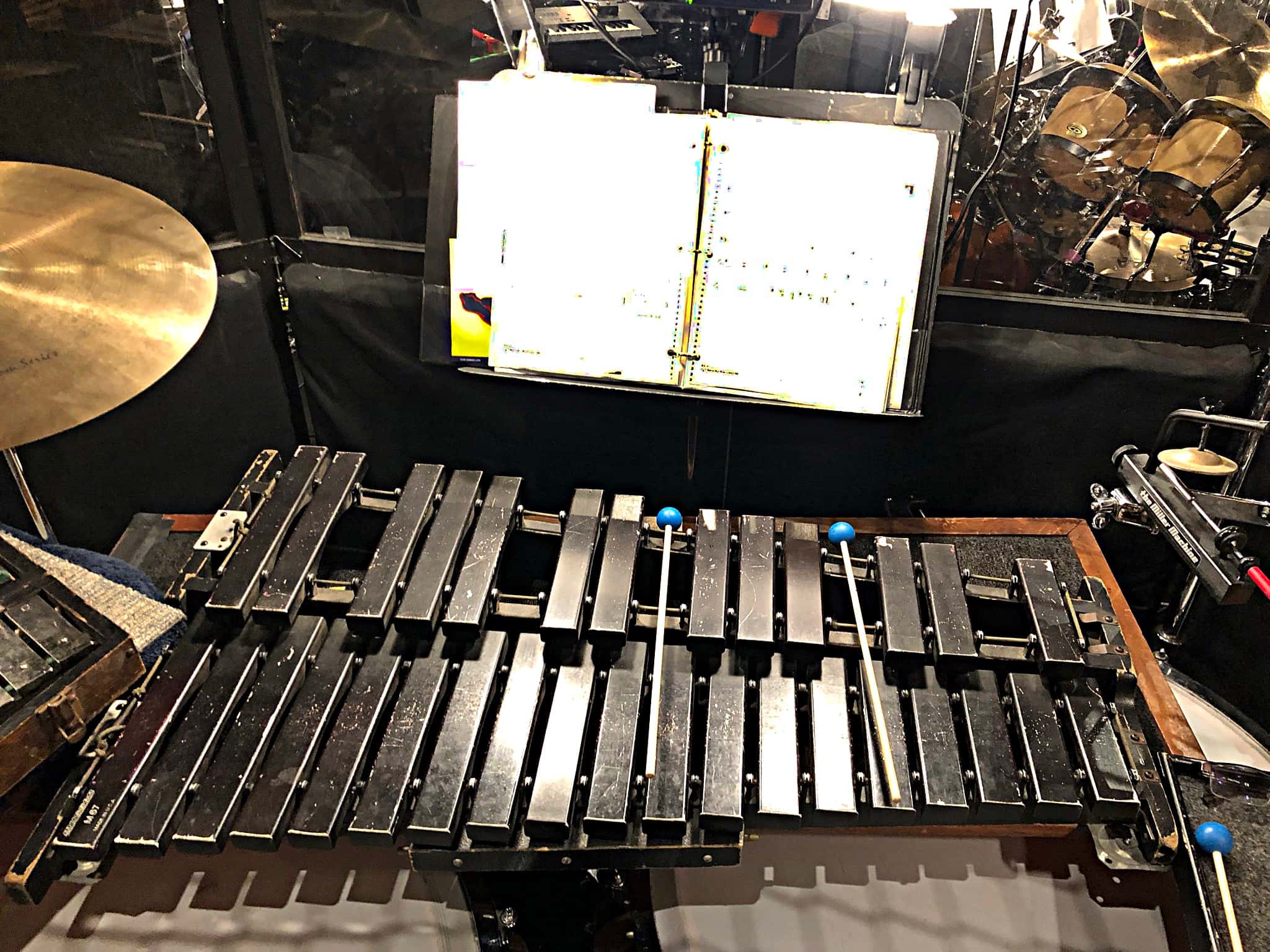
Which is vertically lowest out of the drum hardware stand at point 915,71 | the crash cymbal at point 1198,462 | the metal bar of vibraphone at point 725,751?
the metal bar of vibraphone at point 725,751

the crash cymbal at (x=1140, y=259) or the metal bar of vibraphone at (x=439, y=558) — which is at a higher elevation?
the crash cymbal at (x=1140, y=259)

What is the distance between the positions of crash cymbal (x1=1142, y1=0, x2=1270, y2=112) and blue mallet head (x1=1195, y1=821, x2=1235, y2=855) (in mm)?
1812

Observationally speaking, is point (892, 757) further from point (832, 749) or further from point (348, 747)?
point (348, 747)

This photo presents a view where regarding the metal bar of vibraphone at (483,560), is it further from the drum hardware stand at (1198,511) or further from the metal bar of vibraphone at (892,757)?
the drum hardware stand at (1198,511)

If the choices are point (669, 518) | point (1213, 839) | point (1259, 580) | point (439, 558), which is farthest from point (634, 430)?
point (1213, 839)

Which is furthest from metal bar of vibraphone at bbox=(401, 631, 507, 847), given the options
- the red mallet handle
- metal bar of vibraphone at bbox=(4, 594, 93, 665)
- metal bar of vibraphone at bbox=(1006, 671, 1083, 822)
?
the red mallet handle

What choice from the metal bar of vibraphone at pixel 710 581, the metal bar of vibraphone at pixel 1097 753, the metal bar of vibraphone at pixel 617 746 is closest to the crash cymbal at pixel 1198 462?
the metal bar of vibraphone at pixel 1097 753

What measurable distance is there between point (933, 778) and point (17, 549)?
1.98m

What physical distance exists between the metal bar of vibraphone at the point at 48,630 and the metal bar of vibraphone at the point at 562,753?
3.13 feet

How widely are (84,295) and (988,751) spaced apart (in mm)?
1879

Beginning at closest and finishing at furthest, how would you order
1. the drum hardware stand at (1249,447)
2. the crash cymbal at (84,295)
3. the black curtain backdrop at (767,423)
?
the crash cymbal at (84,295)
the drum hardware stand at (1249,447)
the black curtain backdrop at (767,423)

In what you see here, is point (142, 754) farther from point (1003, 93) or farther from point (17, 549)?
point (1003, 93)

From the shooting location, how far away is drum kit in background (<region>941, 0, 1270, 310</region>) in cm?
228

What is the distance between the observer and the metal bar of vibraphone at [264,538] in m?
1.87
